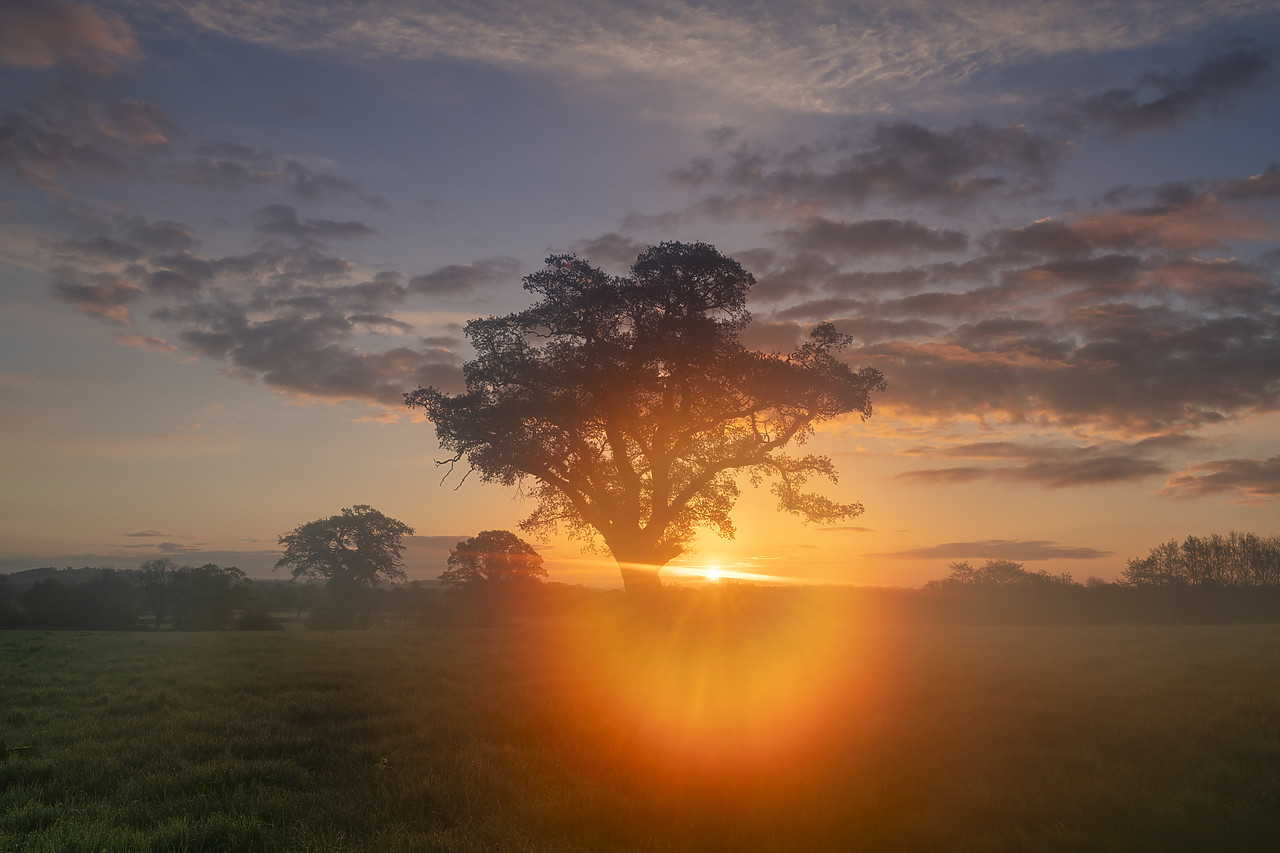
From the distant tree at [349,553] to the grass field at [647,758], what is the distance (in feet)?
190

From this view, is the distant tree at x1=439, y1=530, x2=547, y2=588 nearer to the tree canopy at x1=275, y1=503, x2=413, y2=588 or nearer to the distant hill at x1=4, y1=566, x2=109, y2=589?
the tree canopy at x1=275, y1=503, x2=413, y2=588

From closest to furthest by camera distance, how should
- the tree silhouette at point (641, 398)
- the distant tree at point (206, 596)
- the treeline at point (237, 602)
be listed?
the tree silhouette at point (641, 398) < the treeline at point (237, 602) < the distant tree at point (206, 596)

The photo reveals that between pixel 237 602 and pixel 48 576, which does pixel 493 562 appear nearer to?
pixel 237 602

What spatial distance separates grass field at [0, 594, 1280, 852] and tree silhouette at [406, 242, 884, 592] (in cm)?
1005

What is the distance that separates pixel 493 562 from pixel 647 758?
57.8m

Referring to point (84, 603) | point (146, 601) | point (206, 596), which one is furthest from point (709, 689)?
point (146, 601)

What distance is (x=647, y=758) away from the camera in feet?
30.7

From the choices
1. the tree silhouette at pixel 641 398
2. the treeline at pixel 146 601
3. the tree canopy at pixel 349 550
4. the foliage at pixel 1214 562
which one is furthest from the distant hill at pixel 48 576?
the foliage at pixel 1214 562

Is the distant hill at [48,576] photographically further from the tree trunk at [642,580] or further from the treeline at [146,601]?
the tree trunk at [642,580]

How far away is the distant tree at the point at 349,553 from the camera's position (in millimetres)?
72562

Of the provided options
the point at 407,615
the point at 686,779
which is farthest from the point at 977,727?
the point at 407,615

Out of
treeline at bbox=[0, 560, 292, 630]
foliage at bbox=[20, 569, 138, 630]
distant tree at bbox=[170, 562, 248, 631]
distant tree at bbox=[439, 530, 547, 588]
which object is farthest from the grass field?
foliage at bbox=[20, 569, 138, 630]

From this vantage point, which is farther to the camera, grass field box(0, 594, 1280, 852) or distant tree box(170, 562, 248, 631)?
distant tree box(170, 562, 248, 631)

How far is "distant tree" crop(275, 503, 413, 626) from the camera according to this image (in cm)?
7256
